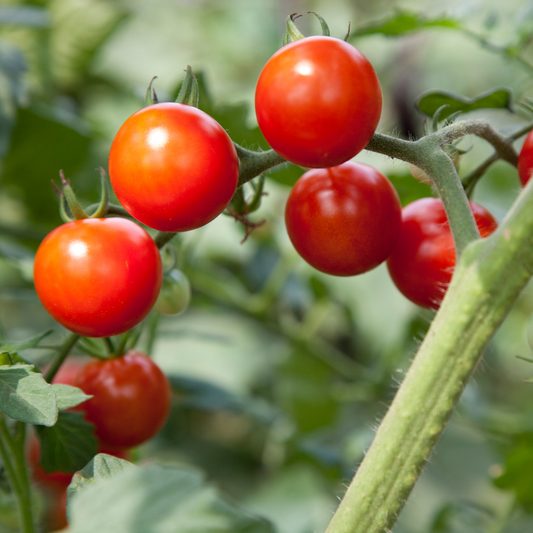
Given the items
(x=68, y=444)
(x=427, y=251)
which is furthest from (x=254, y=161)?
(x=68, y=444)

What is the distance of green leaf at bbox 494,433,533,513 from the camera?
72cm

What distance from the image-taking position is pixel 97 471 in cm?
42

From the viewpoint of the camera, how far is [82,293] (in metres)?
0.43

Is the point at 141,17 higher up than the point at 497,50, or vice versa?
the point at 497,50

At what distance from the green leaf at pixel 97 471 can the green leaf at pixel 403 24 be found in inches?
23.2

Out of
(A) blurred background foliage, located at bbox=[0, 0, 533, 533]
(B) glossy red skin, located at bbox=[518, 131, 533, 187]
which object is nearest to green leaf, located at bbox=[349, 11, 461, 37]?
(A) blurred background foliage, located at bbox=[0, 0, 533, 533]

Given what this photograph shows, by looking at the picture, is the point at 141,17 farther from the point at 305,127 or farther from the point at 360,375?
the point at 305,127

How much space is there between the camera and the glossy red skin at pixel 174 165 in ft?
1.31

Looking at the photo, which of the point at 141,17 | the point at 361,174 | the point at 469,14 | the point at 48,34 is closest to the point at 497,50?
the point at 469,14

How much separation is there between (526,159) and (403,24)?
1.10ft

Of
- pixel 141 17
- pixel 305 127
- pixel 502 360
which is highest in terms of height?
pixel 305 127

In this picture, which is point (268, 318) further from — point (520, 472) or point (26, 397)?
point (26, 397)

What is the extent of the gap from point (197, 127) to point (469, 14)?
574mm

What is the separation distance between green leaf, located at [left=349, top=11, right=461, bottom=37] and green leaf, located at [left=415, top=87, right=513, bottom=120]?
0.22m
